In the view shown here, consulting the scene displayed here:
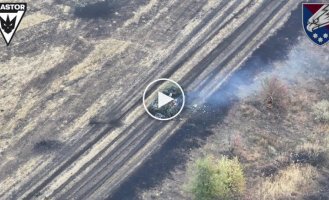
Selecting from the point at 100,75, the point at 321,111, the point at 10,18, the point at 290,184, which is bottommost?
the point at 290,184

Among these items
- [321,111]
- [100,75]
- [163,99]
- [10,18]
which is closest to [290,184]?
[321,111]

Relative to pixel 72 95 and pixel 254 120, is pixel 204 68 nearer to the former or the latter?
pixel 254 120

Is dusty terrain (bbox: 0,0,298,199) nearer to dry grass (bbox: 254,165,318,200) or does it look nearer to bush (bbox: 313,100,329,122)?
bush (bbox: 313,100,329,122)

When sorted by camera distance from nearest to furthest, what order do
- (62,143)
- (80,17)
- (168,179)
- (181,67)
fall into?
1. (168,179)
2. (62,143)
3. (181,67)
4. (80,17)

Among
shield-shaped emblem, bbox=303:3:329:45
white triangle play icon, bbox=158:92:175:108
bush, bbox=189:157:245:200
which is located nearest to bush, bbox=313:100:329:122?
shield-shaped emblem, bbox=303:3:329:45

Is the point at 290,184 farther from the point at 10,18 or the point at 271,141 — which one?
the point at 10,18

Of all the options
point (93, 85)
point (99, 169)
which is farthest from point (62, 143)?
point (93, 85)
